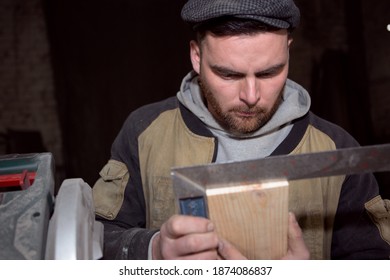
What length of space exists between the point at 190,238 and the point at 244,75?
643 millimetres

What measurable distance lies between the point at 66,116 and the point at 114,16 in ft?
3.62

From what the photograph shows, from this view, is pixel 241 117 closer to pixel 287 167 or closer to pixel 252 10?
pixel 252 10

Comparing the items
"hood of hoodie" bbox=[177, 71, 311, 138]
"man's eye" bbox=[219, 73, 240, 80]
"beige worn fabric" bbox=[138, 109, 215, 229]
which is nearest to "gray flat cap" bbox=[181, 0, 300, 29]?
"man's eye" bbox=[219, 73, 240, 80]

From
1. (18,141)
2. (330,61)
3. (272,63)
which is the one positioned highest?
(272,63)

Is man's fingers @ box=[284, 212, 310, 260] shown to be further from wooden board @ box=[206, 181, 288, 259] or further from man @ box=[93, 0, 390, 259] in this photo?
man @ box=[93, 0, 390, 259]

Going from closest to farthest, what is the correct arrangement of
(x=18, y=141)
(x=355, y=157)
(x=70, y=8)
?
(x=355, y=157) < (x=70, y=8) < (x=18, y=141)

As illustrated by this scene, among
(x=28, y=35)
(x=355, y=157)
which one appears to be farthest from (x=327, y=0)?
(x=355, y=157)

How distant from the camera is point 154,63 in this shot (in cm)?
443

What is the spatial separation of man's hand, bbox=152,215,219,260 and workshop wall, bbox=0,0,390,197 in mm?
3539

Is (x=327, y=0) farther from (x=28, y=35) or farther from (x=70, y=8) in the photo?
(x=28, y=35)

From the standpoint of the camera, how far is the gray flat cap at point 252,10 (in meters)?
1.25

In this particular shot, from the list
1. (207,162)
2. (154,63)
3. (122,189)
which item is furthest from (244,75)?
(154,63)

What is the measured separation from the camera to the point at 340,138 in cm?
153

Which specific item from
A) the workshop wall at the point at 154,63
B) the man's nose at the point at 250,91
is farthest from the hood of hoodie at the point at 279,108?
the workshop wall at the point at 154,63
